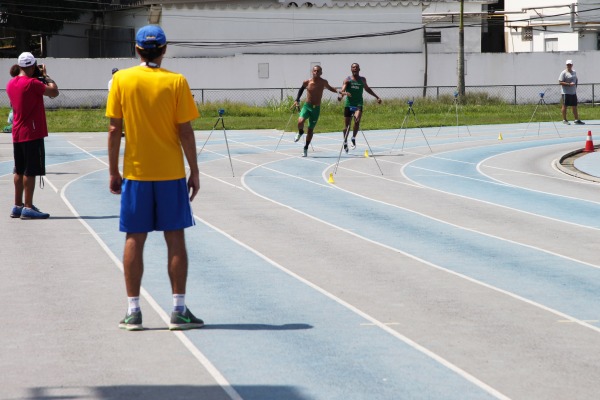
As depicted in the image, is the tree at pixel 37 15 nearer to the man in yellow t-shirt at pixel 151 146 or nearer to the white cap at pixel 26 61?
the white cap at pixel 26 61

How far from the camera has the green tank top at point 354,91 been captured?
2588cm

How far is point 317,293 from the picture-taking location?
9.68m

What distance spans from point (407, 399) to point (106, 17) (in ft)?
191

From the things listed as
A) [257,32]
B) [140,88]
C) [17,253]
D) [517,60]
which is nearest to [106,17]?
[257,32]

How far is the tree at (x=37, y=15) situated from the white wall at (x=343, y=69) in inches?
262

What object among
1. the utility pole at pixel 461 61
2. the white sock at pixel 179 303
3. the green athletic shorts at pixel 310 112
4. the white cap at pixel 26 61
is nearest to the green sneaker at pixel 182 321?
the white sock at pixel 179 303

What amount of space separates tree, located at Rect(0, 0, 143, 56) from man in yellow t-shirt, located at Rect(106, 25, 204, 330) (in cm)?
5165

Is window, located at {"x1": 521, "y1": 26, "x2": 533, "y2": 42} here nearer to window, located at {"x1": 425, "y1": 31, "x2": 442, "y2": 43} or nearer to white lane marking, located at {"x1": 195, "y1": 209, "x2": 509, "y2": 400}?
window, located at {"x1": 425, "y1": 31, "x2": 442, "y2": 43}

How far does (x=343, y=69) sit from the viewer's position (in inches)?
2212

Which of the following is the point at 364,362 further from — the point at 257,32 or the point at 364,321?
the point at 257,32

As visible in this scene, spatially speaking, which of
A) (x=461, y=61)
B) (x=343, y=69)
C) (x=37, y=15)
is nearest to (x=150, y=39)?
(x=461, y=61)

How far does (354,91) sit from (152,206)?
59.5 ft

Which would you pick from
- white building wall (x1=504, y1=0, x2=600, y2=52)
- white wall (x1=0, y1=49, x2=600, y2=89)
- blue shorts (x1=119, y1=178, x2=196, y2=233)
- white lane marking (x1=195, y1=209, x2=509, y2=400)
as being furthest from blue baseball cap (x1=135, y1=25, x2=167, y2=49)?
white building wall (x1=504, y1=0, x2=600, y2=52)

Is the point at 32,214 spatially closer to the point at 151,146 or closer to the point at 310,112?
the point at 151,146
